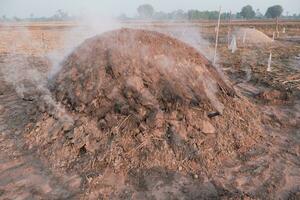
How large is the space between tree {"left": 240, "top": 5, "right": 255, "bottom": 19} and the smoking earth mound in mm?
78111

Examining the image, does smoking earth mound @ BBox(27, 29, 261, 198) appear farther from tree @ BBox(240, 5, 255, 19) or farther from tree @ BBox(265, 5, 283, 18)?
tree @ BBox(240, 5, 255, 19)

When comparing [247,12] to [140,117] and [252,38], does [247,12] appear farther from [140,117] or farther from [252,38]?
[140,117]

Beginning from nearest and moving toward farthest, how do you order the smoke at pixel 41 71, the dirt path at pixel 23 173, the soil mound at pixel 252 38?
1. the dirt path at pixel 23 173
2. the smoke at pixel 41 71
3. the soil mound at pixel 252 38

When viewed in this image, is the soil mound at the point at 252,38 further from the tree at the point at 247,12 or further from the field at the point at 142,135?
the tree at the point at 247,12

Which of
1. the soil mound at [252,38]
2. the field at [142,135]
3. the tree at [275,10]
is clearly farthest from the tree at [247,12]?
the field at [142,135]

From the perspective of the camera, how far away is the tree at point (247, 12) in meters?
78.0

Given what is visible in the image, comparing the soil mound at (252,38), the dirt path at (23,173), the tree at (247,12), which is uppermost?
the tree at (247,12)

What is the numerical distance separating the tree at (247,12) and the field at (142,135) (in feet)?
254

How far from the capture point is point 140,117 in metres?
4.84

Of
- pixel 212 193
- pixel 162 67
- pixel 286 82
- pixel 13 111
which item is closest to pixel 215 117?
pixel 162 67

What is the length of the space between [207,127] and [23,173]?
269 centimetres

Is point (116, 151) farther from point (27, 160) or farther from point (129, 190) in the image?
point (27, 160)

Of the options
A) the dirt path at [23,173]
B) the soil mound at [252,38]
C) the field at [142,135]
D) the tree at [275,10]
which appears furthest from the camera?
the tree at [275,10]

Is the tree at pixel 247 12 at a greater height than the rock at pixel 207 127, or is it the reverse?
the tree at pixel 247 12
